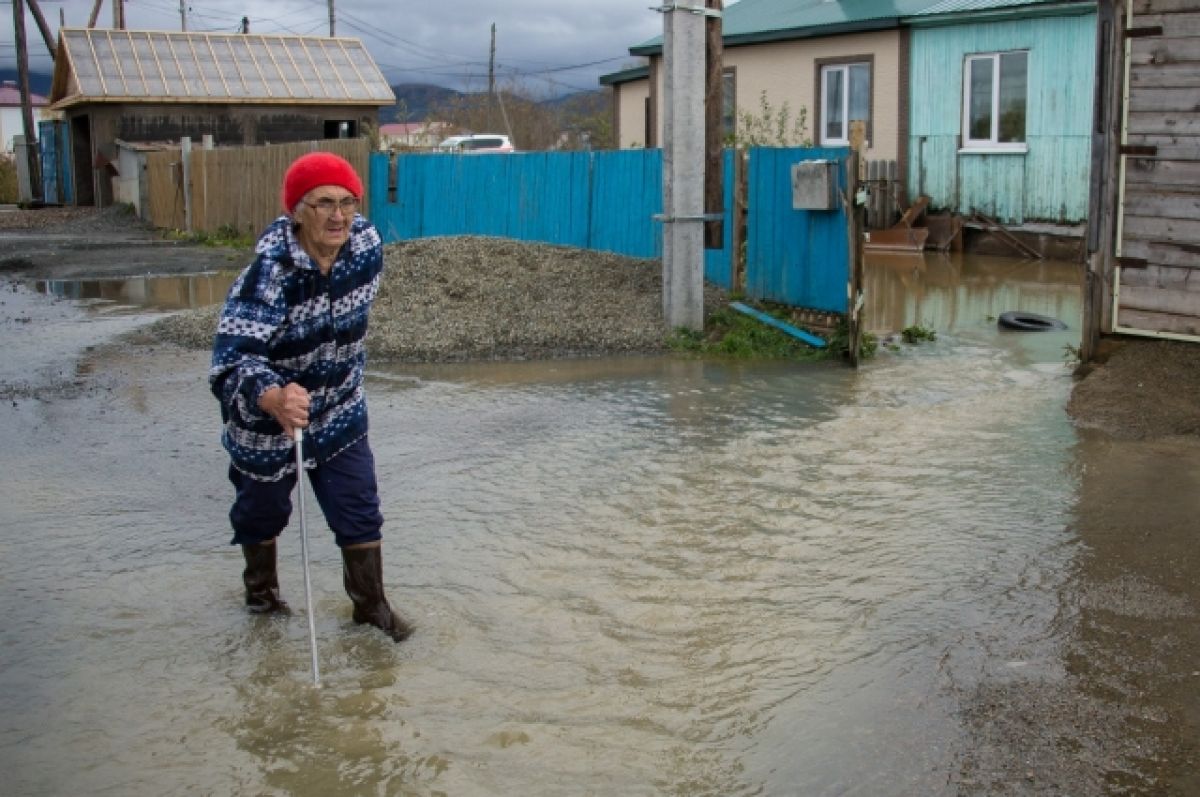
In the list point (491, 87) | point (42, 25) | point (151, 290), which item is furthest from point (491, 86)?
point (151, 290)

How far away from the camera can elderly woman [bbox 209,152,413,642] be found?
4.70 meters

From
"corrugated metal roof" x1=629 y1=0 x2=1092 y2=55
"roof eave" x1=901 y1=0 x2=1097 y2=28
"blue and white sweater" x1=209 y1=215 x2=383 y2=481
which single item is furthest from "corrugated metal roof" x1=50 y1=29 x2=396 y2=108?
"blue and white sweater" x1=209 y1=215 x2=383 y2=481

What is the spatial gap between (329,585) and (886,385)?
539 cm

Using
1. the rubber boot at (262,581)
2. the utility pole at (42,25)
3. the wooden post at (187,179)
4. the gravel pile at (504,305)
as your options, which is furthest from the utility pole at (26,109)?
the rubber boot at (262,581)

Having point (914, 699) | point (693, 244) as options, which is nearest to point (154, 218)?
point (693, 244)

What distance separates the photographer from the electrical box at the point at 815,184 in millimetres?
10711

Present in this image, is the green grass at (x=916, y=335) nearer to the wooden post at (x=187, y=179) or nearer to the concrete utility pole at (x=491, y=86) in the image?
the wooden post at (x=187, y=179)

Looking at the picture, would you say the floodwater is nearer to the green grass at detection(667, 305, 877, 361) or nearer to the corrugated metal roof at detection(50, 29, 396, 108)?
the green grass at detection(667, 305, 877, 361)

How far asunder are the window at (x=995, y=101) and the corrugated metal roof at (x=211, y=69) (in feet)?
66.5

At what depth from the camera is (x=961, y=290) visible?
16.2 meters

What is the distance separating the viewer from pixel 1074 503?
6.70 m

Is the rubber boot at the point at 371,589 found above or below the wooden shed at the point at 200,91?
below

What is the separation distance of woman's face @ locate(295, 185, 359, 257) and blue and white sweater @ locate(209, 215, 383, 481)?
0.05m

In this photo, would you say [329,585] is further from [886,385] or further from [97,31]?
[97,31]
